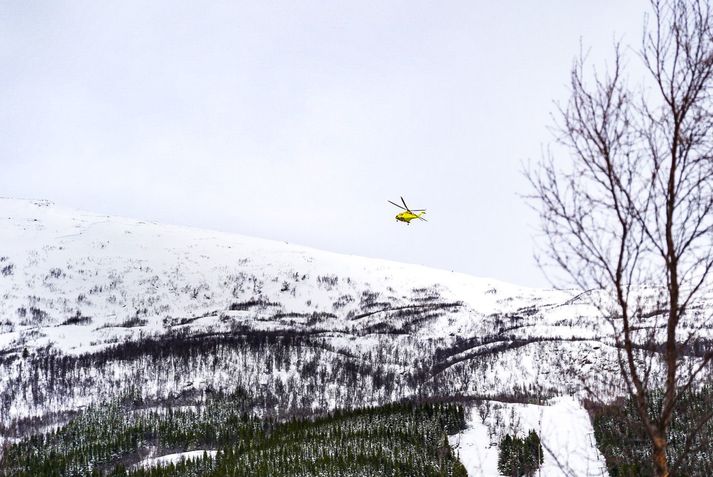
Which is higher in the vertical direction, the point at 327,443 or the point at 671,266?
the point at 671,266

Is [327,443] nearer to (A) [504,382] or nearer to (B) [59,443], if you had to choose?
(B) [59,443]

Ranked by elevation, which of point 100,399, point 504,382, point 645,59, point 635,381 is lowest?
point 100,399

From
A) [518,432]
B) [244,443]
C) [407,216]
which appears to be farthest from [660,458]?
[244,443]

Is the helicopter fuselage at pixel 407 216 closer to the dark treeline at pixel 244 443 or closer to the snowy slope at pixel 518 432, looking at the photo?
the dark treeline at pixel 244 443

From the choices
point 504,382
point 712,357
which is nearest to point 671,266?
point 712,357

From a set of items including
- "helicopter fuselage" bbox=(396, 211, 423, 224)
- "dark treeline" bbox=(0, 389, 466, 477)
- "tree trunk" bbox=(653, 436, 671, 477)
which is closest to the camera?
"tree trunk" bbox=(653, 436, 671, 477)

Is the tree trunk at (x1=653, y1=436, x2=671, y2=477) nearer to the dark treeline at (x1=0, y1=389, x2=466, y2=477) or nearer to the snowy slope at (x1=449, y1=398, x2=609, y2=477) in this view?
the dark treeline at (x1=0, y1=389, x2=466, y2=477)

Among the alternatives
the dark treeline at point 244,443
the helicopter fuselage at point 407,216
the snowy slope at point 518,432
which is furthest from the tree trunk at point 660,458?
the snowy slope at point 518,432

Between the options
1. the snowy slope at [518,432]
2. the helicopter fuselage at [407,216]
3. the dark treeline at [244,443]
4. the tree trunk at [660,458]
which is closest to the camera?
the tree trunk at [660,458]

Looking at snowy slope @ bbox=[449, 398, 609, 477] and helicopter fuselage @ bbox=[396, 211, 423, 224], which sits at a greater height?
helicopter fuselage @ bbox=[396, 211, 423, 224]

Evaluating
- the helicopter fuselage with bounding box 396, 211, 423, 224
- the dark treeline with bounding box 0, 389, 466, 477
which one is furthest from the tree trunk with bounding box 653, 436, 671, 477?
the dark treeline with bounding box 0, 389, 466, 477

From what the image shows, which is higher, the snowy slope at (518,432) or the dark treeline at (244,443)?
the snowy slope at (518,432)
